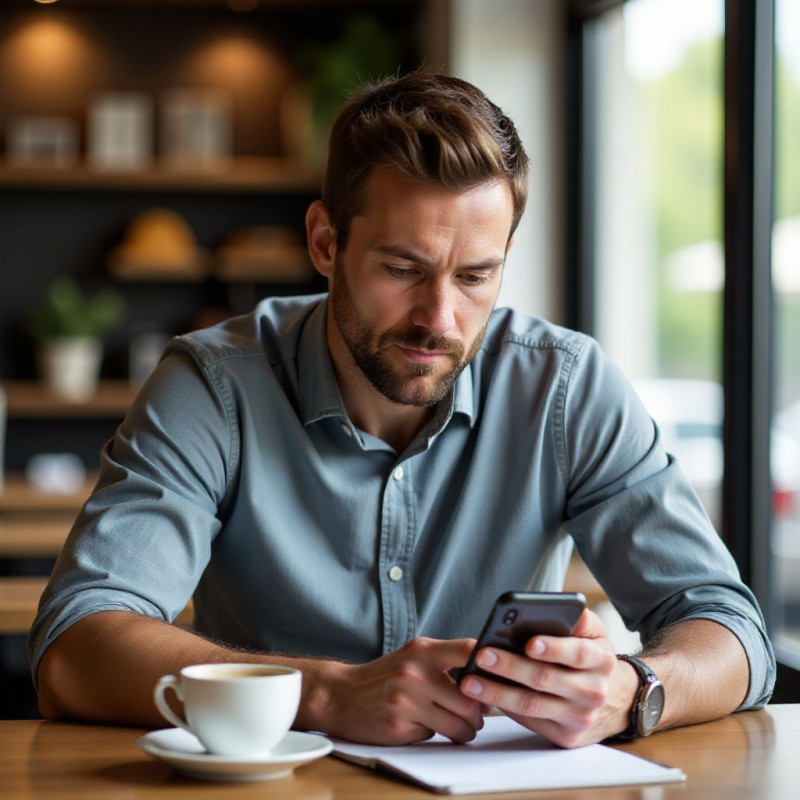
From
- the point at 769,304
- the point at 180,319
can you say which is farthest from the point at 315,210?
the point at 180,319

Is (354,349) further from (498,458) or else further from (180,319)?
(180,319)

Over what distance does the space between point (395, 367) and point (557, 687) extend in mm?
534

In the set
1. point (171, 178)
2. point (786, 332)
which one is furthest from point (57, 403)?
point (786, 332)

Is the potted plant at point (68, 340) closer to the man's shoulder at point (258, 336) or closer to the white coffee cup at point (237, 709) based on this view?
the man's shoulder at point (258, 336)

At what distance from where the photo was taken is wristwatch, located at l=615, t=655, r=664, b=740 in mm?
1281

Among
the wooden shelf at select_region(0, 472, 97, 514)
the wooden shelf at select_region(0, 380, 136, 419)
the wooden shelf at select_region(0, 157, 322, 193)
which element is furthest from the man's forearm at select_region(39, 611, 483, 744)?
the wooden shelf at select_region(0, 157, 322, 193)

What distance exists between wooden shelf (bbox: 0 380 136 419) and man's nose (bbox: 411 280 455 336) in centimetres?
356

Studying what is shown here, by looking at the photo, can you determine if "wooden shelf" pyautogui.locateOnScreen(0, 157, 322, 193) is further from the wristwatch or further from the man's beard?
the wristwatch

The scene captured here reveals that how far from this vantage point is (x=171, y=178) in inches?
201

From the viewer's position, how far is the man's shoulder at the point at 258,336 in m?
1.73

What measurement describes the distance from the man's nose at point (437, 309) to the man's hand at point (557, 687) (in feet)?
1.48

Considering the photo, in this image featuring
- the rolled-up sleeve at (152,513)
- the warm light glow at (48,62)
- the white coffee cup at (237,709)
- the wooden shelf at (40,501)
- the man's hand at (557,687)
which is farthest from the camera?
the warm light glow at (48,62)

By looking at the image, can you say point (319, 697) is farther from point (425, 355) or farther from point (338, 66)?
point (338, 66)

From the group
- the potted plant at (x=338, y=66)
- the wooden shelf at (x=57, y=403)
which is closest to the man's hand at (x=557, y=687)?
the potted plant at (x=338, y=66)
